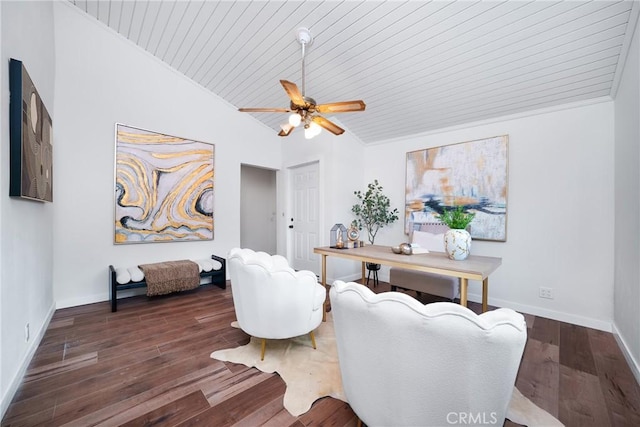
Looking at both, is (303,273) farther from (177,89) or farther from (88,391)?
(177,89)

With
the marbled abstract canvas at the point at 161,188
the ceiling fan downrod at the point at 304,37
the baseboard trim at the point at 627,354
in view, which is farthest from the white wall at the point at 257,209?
the baseboard trim at the point at 627,354

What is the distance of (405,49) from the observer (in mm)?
2580

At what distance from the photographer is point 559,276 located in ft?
9.37

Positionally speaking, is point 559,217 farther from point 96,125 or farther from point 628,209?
point 96,125

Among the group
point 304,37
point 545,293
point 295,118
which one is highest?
point 304,37

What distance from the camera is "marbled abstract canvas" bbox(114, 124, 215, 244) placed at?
3438 millimetres

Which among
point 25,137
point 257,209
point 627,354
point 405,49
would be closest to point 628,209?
point 627,354

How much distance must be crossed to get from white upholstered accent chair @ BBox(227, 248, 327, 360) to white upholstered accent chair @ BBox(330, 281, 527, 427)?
0.85m

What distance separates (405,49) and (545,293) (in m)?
3.02

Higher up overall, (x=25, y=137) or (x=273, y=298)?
(x=25, y=137)

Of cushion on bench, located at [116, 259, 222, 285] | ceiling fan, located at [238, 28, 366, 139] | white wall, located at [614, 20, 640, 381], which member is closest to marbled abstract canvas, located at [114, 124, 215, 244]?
cushion on bench, located at [116, 259, 222, 285]

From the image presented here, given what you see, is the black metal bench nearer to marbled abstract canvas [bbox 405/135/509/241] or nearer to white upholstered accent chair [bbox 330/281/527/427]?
marbled abstract canvas [bbox 405/135/509/241]

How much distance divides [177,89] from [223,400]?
4.00 meters

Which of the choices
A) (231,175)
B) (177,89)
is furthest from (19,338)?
(177,89)
